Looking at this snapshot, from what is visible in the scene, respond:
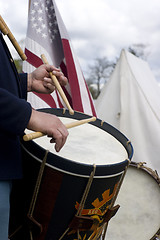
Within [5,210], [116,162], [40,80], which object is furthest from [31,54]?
[5,210]

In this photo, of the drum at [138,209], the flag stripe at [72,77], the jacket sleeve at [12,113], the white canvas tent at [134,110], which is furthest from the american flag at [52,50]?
the jacket sleeve at [12,113]

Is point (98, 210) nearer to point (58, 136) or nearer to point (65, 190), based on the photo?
point (65, 190)

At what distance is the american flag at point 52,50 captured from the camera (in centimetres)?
236

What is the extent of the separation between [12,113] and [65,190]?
0.39m

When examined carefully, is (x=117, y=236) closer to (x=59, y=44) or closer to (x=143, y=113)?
(x=143, y=113)

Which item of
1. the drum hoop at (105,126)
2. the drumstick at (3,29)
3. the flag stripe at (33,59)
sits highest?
the drumstick at (3,29)

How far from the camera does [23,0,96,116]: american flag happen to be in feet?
7.75

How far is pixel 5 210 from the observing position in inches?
32.8

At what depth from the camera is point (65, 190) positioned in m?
0.96

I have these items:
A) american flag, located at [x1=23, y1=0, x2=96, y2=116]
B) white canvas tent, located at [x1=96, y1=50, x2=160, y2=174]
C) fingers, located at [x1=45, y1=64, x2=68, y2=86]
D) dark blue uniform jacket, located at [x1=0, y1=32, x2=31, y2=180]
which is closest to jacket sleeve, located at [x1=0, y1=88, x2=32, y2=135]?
dark blue uniform jacket, located at [x1=0, y1=32, x2=31, y2=180]

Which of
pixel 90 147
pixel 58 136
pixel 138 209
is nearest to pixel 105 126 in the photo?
pixel 90 147

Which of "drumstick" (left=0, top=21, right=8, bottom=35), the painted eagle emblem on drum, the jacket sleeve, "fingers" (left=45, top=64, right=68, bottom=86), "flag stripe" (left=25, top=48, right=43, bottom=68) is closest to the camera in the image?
the jacket sleeve

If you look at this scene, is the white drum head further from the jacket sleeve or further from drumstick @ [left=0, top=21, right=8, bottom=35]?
drumstick @ [left=0, top=21, right=8, bottom=35]

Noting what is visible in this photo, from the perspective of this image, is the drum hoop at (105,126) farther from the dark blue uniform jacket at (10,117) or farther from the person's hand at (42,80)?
the dark blue uniform jacket at (10,117)
